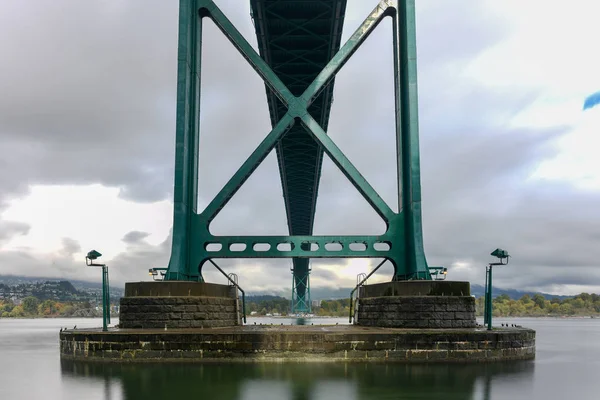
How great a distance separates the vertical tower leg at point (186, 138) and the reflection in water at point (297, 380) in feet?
21.0

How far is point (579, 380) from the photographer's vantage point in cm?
1811

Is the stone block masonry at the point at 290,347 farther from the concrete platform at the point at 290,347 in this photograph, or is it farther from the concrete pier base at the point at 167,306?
the concrete pier base at the point at 167,306

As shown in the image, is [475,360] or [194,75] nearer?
[475,360]

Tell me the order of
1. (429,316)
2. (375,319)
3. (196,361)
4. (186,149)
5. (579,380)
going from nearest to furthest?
(196,361) < (579,380) < (429,316) < (375,319) < (186,149)

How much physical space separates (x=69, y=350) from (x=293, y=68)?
23.4 m

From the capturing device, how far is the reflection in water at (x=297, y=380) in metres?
13.0

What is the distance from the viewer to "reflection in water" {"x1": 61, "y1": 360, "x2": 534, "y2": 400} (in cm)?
1303

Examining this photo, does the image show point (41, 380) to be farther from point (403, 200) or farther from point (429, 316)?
point (403, 200)

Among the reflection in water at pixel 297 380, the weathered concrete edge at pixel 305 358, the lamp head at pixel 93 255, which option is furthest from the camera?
the lamp head at pixel 93 255

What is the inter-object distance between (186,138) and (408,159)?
8.77 metres

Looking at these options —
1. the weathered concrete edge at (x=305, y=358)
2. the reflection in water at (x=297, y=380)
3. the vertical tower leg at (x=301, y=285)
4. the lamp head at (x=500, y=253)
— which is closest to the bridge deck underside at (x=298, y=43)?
the lamp head at (x=500, y=253)

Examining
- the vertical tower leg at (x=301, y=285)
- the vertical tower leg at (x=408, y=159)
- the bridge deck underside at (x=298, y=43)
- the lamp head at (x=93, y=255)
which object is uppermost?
the bridge deck underside at (x=298, y=43)

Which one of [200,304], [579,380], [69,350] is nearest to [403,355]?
[579,380]

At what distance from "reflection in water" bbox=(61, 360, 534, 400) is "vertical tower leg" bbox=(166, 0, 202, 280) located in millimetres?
6400
